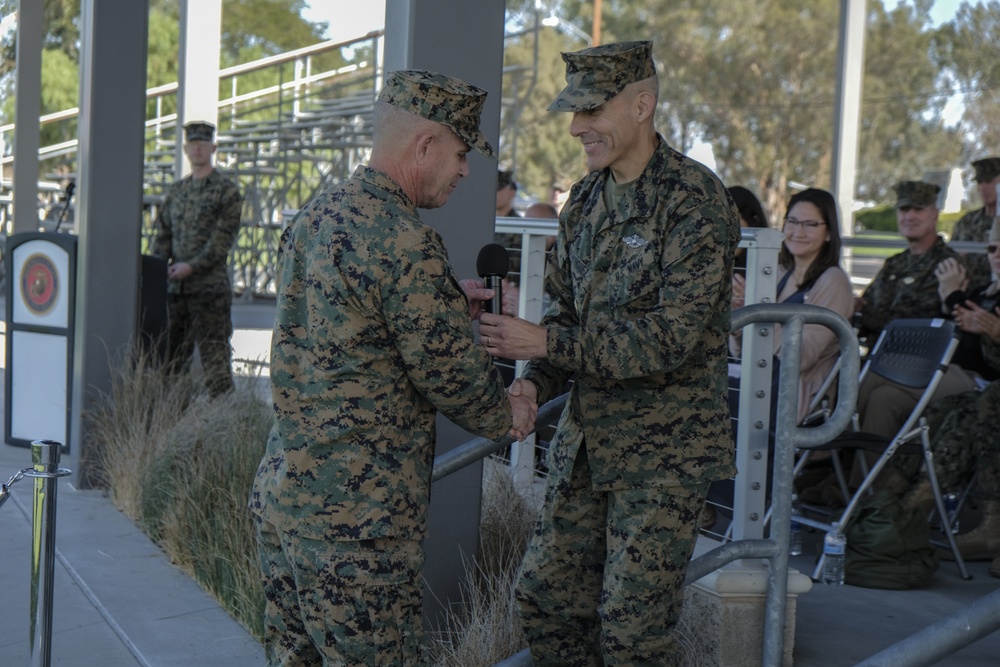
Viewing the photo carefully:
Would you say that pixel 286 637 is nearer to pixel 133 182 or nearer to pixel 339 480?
pixel 339 480

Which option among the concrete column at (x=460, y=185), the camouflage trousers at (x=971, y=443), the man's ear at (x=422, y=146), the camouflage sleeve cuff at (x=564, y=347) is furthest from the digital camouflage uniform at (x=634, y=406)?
the camouflage trousers at (x=971, y=443)

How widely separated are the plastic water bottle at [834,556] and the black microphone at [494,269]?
2.65 meters

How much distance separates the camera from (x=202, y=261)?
8.55 metres

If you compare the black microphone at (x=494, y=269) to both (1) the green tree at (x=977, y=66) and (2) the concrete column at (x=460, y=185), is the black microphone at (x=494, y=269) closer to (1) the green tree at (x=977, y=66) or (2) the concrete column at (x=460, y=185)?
(2) the concrete column at (x=460, y=185)

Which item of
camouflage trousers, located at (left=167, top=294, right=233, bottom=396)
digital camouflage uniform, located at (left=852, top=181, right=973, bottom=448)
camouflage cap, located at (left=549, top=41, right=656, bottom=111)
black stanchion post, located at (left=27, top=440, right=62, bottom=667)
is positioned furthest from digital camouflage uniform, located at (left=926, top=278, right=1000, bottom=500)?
camouflage trousers, located at (left=167, top=294, right=233, bottom=396)

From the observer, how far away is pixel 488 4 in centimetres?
404

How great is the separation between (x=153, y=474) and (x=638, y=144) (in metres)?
3.86

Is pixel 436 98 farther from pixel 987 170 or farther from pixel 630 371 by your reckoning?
pixel 987 170

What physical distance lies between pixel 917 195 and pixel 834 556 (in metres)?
2.82

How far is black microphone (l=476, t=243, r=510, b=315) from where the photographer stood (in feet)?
9.31

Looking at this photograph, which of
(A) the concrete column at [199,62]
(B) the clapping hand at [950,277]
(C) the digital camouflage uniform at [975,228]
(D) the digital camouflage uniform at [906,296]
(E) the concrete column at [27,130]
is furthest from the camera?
(A) the concrete column at [199,62]

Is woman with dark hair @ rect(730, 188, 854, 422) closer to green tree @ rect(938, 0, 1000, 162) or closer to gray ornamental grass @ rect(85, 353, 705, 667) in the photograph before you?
gray ornamental grass @ rect(85, 353, 705, 667)

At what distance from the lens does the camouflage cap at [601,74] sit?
115 inches

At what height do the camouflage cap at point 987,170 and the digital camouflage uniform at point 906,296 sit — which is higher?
the camouflage cap at point 987,170
